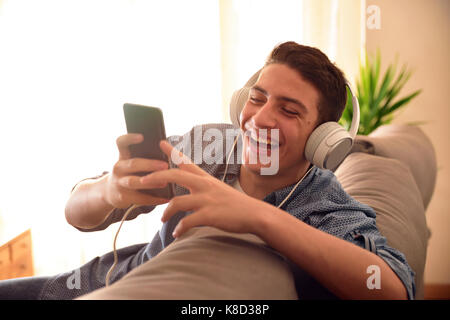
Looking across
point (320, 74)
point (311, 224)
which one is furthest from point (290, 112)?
point (311, 224)

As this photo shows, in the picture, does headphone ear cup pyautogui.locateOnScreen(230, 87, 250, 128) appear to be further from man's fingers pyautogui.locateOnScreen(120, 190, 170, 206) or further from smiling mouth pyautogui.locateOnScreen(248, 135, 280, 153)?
man's fingers pyautogui.locateOnScreen(120, 190, 170, 206)

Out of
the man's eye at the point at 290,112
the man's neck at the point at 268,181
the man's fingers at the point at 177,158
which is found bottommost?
the man's neck at the point at 268,181

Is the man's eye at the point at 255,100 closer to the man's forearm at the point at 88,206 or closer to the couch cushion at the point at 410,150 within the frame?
the man's forearm at the point at 88,206

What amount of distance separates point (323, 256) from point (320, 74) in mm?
491

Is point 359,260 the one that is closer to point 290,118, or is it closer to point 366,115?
point 290,118

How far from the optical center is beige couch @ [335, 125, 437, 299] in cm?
89

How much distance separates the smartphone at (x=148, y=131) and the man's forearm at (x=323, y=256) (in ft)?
0.70

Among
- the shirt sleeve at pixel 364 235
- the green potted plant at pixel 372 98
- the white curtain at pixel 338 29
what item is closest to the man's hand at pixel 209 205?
the shirt sleeve at pixel 364 235

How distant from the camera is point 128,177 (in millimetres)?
666

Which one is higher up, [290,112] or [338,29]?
[338,29]

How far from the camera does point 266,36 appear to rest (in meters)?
2.20

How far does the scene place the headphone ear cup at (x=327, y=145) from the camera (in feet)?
2.69

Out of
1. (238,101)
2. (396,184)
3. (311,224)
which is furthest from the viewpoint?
(396,184)

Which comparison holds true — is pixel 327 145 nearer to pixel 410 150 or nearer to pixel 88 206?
pixel 88 206
